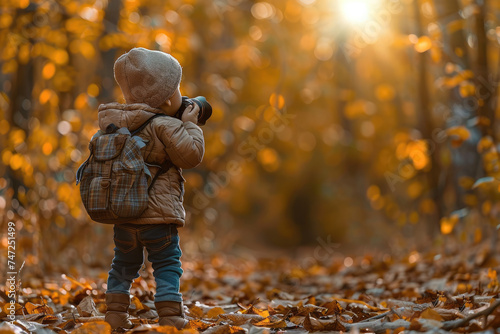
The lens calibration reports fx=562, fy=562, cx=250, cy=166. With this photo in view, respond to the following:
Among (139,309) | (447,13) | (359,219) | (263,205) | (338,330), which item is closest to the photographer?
(338,330)

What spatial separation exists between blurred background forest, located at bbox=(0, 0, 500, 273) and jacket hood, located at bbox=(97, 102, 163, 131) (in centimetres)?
167

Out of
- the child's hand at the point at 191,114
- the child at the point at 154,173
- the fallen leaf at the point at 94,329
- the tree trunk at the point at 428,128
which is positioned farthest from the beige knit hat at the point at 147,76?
the tree trunk at the point at 428,128

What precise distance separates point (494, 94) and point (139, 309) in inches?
145

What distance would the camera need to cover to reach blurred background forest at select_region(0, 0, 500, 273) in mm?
5016

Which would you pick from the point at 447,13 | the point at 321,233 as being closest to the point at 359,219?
the point at 321,233

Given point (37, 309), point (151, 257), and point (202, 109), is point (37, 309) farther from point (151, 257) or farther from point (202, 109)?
point (202, 109)

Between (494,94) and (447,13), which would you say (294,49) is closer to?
(447,13)

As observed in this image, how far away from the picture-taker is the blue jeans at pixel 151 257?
2619mm

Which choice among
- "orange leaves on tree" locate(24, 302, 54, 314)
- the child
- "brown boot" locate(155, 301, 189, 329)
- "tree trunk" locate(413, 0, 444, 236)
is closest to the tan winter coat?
the child

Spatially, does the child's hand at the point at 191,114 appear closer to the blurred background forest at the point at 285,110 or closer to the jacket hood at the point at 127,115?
the jacket hood at the point at 127,115

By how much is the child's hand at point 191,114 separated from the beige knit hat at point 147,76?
0.39ft

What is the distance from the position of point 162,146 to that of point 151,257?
1.77ft

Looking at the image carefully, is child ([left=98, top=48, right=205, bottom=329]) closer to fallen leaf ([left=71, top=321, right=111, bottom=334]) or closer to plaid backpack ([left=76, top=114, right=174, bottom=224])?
plaid backpack ([left=76, top=114, right=174, bottom=224])

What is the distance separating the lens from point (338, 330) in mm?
2496
